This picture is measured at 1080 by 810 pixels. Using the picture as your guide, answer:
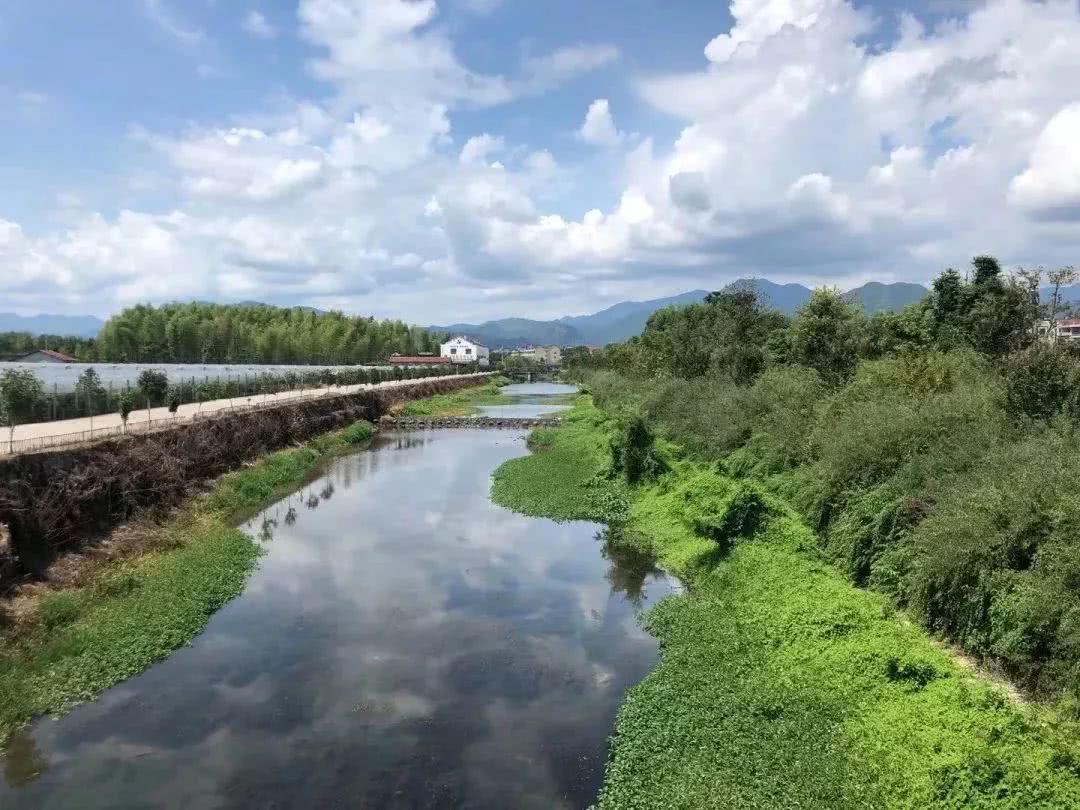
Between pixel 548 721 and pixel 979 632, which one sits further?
pixel 548 721

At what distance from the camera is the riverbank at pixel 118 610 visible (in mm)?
14281

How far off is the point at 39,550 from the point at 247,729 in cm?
1132

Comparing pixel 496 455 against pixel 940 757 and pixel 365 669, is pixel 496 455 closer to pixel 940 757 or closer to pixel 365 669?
pixel 365 669

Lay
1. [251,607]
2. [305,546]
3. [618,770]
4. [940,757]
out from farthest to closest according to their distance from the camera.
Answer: [305,546] < [251,607] < [618,770] < [940,757]

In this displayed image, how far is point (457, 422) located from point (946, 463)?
52469 millimetres

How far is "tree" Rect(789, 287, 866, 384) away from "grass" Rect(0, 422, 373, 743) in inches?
1059

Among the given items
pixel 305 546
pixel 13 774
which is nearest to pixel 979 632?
pixel 13 774

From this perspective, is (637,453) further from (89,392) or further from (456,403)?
(456,403)

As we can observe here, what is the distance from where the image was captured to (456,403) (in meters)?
89.7

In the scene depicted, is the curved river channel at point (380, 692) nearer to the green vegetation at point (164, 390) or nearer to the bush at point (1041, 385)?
the bush at point (1041, 385)

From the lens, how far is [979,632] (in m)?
12.5

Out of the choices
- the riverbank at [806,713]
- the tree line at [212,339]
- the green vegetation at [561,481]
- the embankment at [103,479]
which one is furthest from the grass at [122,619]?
the tree line at [212,339]

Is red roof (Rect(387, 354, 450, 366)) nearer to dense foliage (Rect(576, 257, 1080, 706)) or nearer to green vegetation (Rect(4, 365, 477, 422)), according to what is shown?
green vegetation (Rect(4, 365, 477, 422))

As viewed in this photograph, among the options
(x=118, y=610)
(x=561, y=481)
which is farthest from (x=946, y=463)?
(x=561, y=481)
